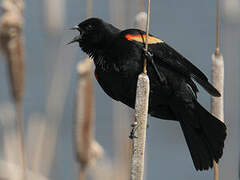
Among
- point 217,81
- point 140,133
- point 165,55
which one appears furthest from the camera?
point 165,55

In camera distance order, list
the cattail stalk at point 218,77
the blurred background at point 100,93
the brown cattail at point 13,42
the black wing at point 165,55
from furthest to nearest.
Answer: the blurred background at point 100,93, the black wing at point 165,55, the brown cattail at point 13,42, the cattail stalk at point 218,77

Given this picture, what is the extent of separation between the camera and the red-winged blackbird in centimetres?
264

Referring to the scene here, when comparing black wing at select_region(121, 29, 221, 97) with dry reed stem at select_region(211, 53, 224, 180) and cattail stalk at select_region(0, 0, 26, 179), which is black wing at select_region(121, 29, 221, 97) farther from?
cattail stalk at select_region(0, 0, 26, 179)

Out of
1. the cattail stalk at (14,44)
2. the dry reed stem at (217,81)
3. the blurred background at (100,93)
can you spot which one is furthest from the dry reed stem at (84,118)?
the dry reed stem at (217,81)

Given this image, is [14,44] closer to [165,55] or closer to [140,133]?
[165,55]

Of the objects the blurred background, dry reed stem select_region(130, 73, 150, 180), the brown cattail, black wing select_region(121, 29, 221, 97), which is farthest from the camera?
the blurred background

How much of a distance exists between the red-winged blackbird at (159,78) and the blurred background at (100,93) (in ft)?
0.64

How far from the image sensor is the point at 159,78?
270 cm

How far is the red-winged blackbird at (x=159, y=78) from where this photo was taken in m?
2.64

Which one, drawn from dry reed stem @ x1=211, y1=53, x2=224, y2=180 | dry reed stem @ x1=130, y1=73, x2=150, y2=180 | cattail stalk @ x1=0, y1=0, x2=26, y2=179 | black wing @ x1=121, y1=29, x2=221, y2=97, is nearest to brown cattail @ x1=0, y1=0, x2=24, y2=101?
cattail stalk @ x1=0, y1=0, x2=26, y2=179

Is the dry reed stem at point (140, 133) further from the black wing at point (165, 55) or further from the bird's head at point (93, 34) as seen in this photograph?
the bird's head at point (93, 34)

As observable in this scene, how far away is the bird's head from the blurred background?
185mm

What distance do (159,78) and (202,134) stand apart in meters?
0.35

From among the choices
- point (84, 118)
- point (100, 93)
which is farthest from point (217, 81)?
point (100, 93)
